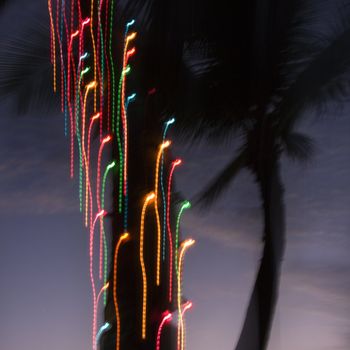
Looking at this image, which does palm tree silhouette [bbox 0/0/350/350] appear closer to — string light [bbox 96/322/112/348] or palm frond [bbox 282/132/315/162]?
palm frond [bbox 282/132/315/162]

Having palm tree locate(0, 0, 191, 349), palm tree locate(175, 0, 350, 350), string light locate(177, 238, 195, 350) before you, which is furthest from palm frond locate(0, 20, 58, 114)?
string light locate(177, 238, 195, 350)

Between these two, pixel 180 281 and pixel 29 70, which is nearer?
pixel 180 281

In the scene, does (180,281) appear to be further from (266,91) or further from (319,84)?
(319,84)

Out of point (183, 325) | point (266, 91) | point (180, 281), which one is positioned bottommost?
point (183, 325)

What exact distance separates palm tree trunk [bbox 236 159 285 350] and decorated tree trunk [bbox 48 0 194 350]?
0.32m

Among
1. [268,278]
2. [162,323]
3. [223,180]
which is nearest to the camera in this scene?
[162,323]

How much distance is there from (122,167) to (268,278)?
36.4 inches

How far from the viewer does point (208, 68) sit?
393 centimetres

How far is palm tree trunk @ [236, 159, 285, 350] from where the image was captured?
367 cm

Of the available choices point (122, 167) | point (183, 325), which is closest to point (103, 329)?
point (183, 325)

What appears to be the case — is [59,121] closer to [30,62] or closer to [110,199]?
[30,62]

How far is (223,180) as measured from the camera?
389 cm

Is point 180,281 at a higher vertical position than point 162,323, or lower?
higher

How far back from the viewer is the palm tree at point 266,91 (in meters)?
3.72
